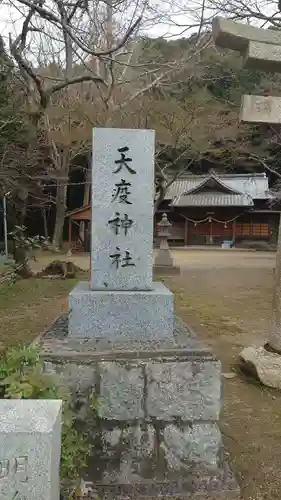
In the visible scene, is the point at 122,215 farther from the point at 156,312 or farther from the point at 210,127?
the point at 210,127

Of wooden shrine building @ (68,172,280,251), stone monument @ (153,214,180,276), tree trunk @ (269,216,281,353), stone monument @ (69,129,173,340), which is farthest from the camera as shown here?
wooden shrine building @ (68,172,280,251)

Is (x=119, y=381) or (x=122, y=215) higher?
(x=122, y=215)

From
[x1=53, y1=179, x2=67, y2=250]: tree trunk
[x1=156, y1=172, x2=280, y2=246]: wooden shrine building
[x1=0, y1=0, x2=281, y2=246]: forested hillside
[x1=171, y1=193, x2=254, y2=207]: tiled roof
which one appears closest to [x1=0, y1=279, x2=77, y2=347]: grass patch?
[x1=0, y1=0, x2=281, y2=246]: forested hillside

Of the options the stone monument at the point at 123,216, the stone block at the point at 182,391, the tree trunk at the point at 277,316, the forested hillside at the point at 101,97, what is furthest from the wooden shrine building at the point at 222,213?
the stone block at the point at 182,391

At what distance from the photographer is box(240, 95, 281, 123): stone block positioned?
4258 millimetres

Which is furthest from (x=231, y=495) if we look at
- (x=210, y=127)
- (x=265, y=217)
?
(x=265, y=217)

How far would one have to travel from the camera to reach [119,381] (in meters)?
2.48

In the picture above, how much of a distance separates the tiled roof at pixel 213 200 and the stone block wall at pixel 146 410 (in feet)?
80.2

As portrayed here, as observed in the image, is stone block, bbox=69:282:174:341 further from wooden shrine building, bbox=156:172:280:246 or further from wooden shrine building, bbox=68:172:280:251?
wooden shrine building, bbox=156:172:280:246

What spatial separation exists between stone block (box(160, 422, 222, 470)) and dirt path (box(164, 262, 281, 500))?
0.31 m

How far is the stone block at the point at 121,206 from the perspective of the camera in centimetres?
296

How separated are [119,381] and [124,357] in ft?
0.44

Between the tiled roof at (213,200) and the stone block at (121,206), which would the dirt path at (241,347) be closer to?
the stone block at (121,206)

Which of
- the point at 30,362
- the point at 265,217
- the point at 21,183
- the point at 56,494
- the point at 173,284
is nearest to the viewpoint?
the point at 56,494
